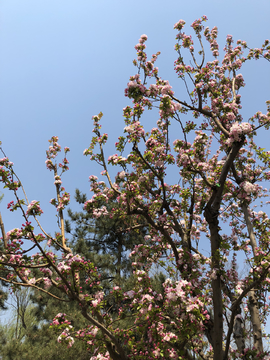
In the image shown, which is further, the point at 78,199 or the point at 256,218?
the point at 78,199

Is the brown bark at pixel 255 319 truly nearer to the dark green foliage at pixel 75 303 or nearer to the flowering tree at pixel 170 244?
the flowering tree at pixel 170 244

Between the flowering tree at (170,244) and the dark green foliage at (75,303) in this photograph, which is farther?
the dark green foliage at (75,303)

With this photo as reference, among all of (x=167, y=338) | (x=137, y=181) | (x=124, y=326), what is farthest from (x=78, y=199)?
(x=167, y=338)

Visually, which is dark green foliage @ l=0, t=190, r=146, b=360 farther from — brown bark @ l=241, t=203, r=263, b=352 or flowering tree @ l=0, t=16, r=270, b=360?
brown bark @ l=241, t=203, r=263, b=352

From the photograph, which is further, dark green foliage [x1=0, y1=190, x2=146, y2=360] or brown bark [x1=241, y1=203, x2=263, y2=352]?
dark green foliage [x1=0, y1=190, x2=146, y2=360]

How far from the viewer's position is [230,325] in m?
3.96

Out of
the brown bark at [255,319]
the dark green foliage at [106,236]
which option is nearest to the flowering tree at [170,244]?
the brown bark at [255,319]

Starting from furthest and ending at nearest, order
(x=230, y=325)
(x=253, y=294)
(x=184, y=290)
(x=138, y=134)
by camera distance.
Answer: (x=253, y=294), (x=138, y=134), (x=230, y=325), (x=184, y=290)

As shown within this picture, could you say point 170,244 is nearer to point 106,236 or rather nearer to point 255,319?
point 255,319

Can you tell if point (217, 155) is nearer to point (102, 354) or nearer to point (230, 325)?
point (230, 325)

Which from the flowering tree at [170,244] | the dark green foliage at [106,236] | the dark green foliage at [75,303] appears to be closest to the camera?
the flowering tree at [170,244]

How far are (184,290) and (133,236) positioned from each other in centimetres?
1110

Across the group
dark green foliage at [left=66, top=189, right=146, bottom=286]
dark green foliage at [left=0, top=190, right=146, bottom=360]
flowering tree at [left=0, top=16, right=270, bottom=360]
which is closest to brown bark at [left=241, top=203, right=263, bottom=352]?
flowering tree at [left=0, top=16, right=270, bottom=360]

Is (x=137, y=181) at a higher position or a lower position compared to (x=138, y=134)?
lower
